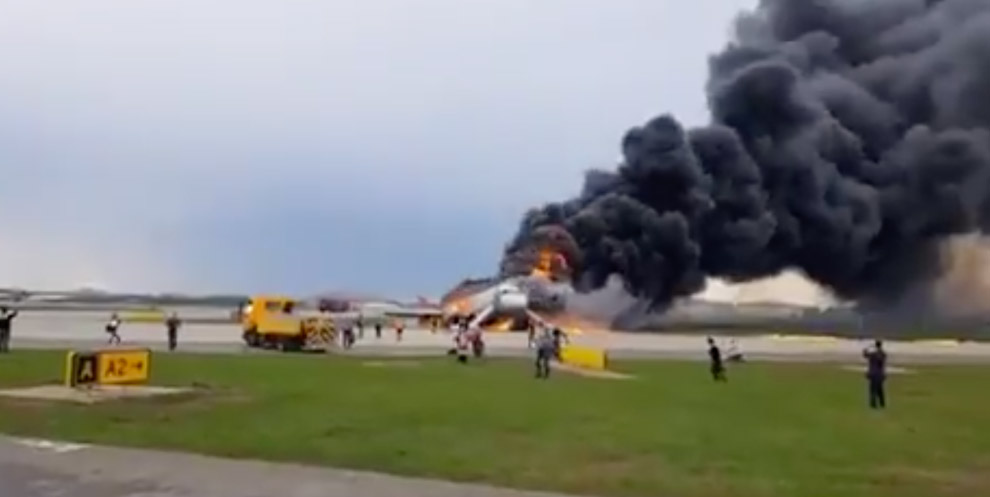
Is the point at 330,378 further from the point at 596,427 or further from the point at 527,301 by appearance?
the point at 527,301

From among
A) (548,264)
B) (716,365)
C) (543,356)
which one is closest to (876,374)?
(716,365)

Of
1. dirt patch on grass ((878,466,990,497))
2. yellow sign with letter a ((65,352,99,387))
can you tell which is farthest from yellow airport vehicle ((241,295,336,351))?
dirt patch on grass ((878,466,990,497))

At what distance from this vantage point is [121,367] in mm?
31016

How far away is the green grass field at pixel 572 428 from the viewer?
17312mm

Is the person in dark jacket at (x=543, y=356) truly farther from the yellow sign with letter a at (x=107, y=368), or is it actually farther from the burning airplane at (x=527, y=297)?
the burning airplane at (x=527, y=297)

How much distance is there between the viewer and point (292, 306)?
198 ft

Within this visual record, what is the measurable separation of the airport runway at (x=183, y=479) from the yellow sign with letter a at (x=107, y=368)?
37.0 feet

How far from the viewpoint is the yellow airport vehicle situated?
55.4 meters

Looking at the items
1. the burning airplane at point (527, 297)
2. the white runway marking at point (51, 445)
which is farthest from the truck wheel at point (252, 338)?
the white runway marking at point (51, 445)

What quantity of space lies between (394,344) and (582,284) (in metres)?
22.1

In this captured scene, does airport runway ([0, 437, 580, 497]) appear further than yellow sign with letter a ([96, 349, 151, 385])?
No

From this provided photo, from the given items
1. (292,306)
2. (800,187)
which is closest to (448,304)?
(800,187)

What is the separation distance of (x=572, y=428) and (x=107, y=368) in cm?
1273

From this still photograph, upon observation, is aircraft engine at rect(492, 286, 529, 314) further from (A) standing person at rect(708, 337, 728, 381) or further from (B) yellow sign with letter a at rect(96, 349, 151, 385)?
(B) yellow sign with letter a at rect(96, 349, 151, 385)
